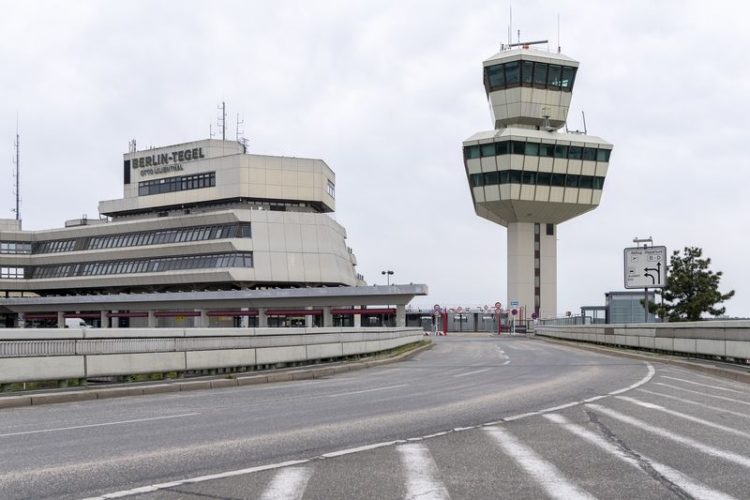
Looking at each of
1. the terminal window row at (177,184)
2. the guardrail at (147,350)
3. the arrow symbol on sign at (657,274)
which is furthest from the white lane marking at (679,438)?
the terminal window row at (177,184)

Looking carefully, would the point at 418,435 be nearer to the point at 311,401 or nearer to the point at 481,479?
the point at 481,479

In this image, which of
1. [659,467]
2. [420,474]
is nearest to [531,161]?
[659,467]

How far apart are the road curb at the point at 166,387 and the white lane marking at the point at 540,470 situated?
9.11 m

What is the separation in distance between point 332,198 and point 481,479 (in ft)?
301

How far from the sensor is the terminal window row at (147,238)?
8656 cm

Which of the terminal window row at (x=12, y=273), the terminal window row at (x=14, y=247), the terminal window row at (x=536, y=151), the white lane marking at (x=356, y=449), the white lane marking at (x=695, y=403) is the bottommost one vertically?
the white lane marking at (x=695, y=403)

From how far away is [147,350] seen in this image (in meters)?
18.1

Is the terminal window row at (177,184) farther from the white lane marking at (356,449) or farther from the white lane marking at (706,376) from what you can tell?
the white lane marking at (356,449)

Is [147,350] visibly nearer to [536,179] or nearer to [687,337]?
[687,337]

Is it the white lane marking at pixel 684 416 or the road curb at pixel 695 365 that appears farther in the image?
the road curb at pixel 695 365

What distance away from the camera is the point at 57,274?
97.8m

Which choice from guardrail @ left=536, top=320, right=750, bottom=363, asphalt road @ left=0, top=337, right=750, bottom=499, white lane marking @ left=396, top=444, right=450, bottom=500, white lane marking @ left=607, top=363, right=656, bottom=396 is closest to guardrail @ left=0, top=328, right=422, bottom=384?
asphalt road @ left=0, top=337, right=750, bottom=499

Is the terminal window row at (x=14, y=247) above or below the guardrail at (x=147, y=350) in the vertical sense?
above

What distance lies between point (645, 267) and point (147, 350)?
101 ft
